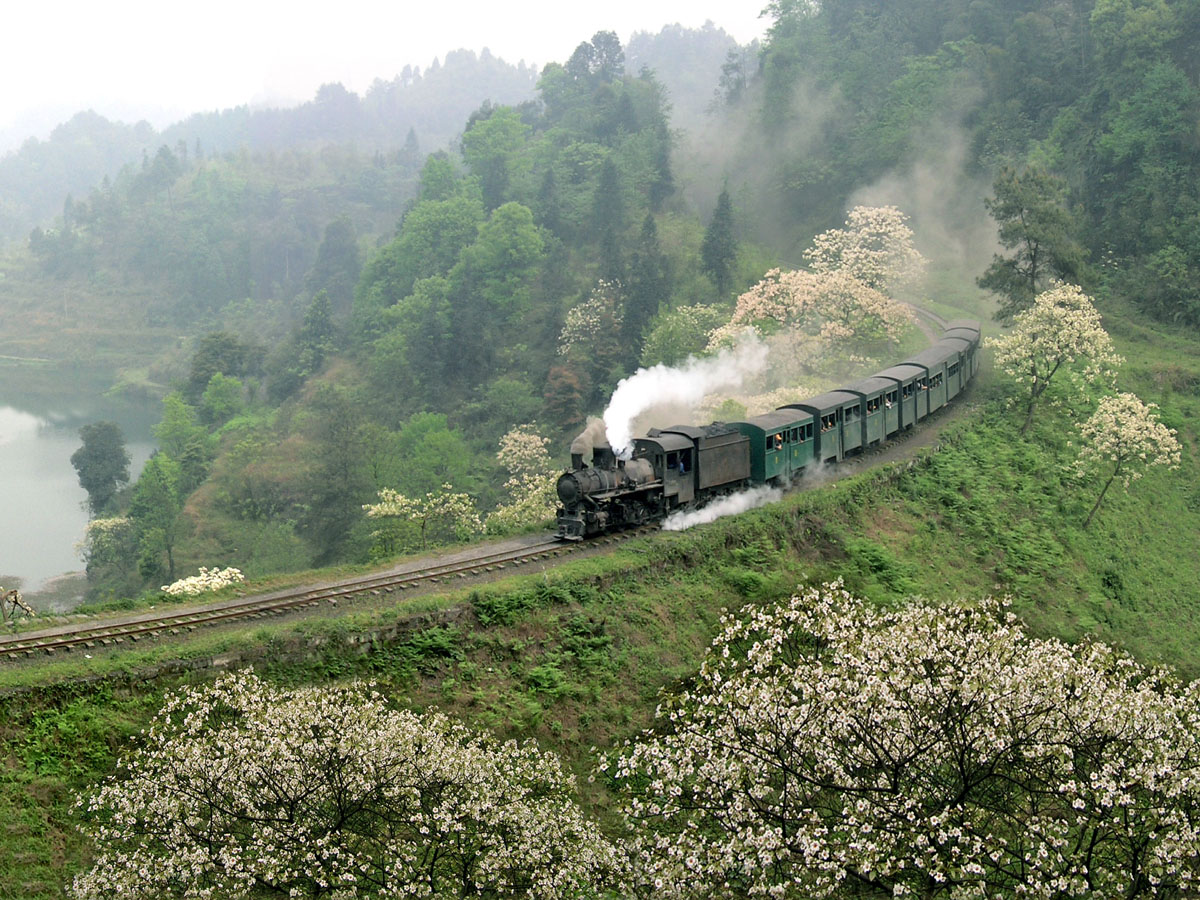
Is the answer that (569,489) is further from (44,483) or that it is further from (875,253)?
(44,483)

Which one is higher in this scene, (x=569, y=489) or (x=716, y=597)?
(x=569, y=489)

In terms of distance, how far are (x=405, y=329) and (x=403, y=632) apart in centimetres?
7053

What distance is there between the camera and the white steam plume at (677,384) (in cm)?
3225

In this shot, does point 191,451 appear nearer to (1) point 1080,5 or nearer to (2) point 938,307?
(2) point 938,307

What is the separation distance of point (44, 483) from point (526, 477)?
213 feet

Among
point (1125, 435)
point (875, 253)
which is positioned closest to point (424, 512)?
point (1125, 435)

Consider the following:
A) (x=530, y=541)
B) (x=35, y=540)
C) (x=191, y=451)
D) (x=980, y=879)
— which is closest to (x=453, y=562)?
(x=530, y=541)

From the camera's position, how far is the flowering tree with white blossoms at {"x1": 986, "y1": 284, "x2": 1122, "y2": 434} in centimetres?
4081

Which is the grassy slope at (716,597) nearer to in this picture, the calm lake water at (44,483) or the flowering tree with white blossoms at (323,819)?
the flowering tree with white blossoms at (323,819)

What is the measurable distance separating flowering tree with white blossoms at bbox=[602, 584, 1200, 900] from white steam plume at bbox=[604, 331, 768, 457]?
13.5 metres

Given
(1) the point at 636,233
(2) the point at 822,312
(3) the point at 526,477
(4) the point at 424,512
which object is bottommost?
(3) the point at 526,477

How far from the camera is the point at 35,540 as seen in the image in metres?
80.0

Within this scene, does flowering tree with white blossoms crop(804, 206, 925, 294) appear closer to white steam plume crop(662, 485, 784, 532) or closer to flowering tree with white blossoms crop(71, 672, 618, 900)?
white steam plume crop(662, 485, 784, 532)

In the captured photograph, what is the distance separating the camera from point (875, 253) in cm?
5544
